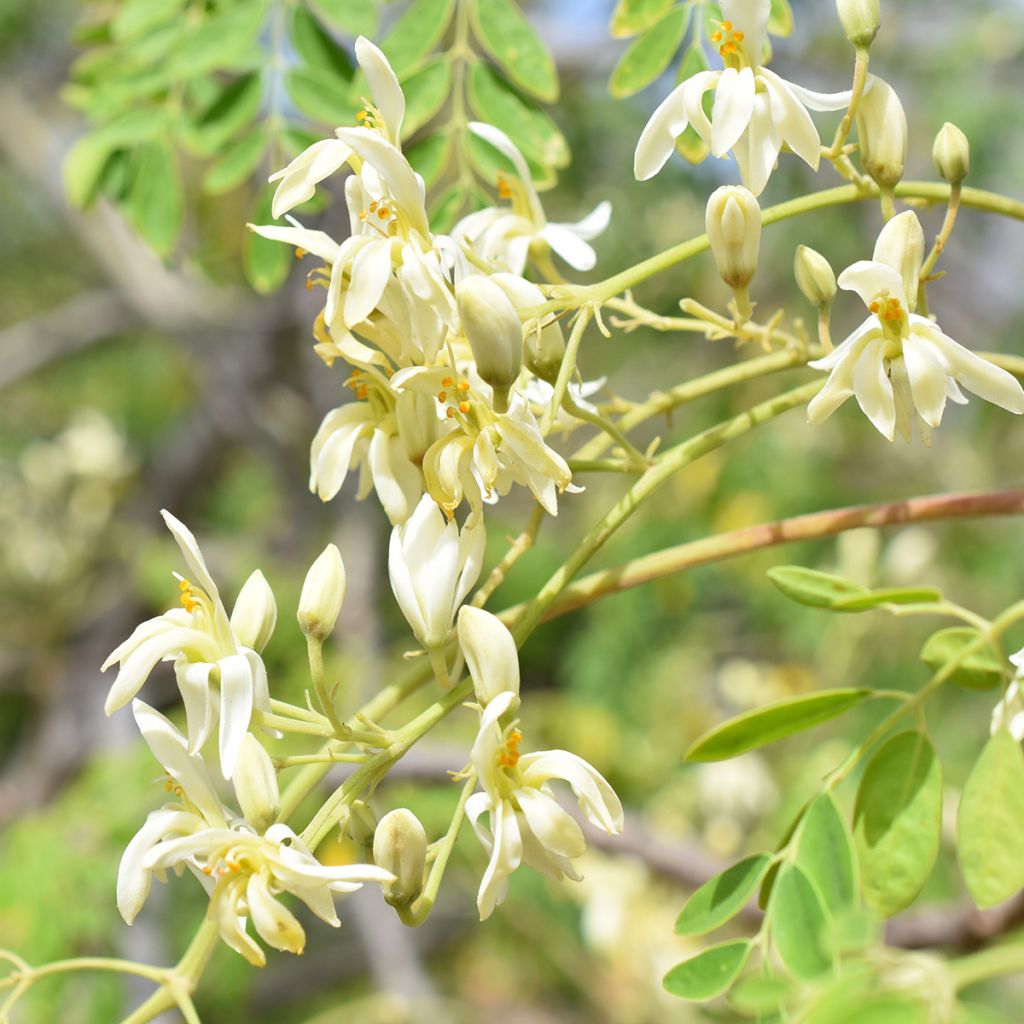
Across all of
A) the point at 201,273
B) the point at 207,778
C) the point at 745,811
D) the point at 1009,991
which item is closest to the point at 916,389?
the point at 207,778

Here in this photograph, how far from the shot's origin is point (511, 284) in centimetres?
40

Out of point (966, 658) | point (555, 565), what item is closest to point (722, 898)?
point (966, 658)

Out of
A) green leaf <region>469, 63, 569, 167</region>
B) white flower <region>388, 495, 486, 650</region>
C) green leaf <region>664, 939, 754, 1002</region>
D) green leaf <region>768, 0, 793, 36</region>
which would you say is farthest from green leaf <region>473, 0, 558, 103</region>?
green leaf <region>664, 939, 754, 1002</region>

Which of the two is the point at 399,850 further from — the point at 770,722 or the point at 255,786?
the point at 770,722

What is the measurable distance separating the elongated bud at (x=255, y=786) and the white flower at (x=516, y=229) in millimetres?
226

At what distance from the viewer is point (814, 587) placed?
457mm

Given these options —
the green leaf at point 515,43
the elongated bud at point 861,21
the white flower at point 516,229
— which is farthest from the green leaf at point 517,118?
the elongated bud at point 861,21

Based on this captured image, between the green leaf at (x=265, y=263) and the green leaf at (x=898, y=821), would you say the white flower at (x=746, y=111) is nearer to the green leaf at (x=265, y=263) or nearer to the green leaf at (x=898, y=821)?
the green leaf at (x=898, y=821)

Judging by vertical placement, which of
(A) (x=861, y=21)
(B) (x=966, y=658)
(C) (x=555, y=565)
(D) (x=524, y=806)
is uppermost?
(A) (x=861, y=21)

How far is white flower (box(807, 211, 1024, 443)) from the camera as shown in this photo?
14.7 inches

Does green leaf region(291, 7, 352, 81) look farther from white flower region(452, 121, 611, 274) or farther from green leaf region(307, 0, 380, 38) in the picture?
white flower region(452, 121, 611, 274)

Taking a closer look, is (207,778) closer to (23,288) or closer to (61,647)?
(61,647)

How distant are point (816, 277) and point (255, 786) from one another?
0.85 ft

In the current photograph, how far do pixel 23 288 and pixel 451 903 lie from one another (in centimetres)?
245
